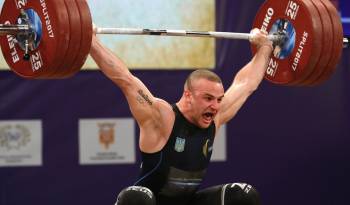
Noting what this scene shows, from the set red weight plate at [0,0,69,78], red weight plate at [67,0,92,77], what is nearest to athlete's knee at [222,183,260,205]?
red weight plate at [67,0,92,77]

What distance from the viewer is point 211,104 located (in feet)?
16.5

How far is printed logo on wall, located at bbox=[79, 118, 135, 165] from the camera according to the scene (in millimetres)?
7008

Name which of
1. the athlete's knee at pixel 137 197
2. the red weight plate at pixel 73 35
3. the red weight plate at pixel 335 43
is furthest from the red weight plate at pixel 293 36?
the red weight plate at pixel 73 35

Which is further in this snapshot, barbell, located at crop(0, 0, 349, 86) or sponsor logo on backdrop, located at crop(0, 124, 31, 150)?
sponsor logo on backdrop, located at crop(0, 124, 31, 150)

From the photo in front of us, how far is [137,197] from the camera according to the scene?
4.68 meters

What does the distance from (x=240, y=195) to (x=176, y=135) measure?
1.81 ft

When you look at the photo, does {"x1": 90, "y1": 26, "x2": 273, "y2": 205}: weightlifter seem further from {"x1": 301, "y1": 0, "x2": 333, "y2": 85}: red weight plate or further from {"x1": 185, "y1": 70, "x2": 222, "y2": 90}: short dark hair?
{"x1": 301, "y1": 0, "x2": 333, "y2": 85}: red weight plate

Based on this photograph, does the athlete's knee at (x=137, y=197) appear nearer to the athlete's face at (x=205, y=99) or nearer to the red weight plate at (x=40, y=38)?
the athlete's face at (x=205, y=99)

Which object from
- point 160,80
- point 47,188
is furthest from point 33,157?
point 160,80

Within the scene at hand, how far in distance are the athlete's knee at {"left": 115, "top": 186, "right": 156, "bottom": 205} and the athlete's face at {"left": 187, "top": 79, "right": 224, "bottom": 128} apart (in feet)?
2.08

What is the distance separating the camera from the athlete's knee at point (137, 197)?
4.66 metres

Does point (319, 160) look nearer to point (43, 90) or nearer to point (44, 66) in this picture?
point (43, 90)

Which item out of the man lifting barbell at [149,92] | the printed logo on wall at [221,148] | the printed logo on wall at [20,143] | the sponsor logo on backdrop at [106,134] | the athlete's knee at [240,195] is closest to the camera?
the man lifting barbell at [149,92]

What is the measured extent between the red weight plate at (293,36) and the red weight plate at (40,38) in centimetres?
167
